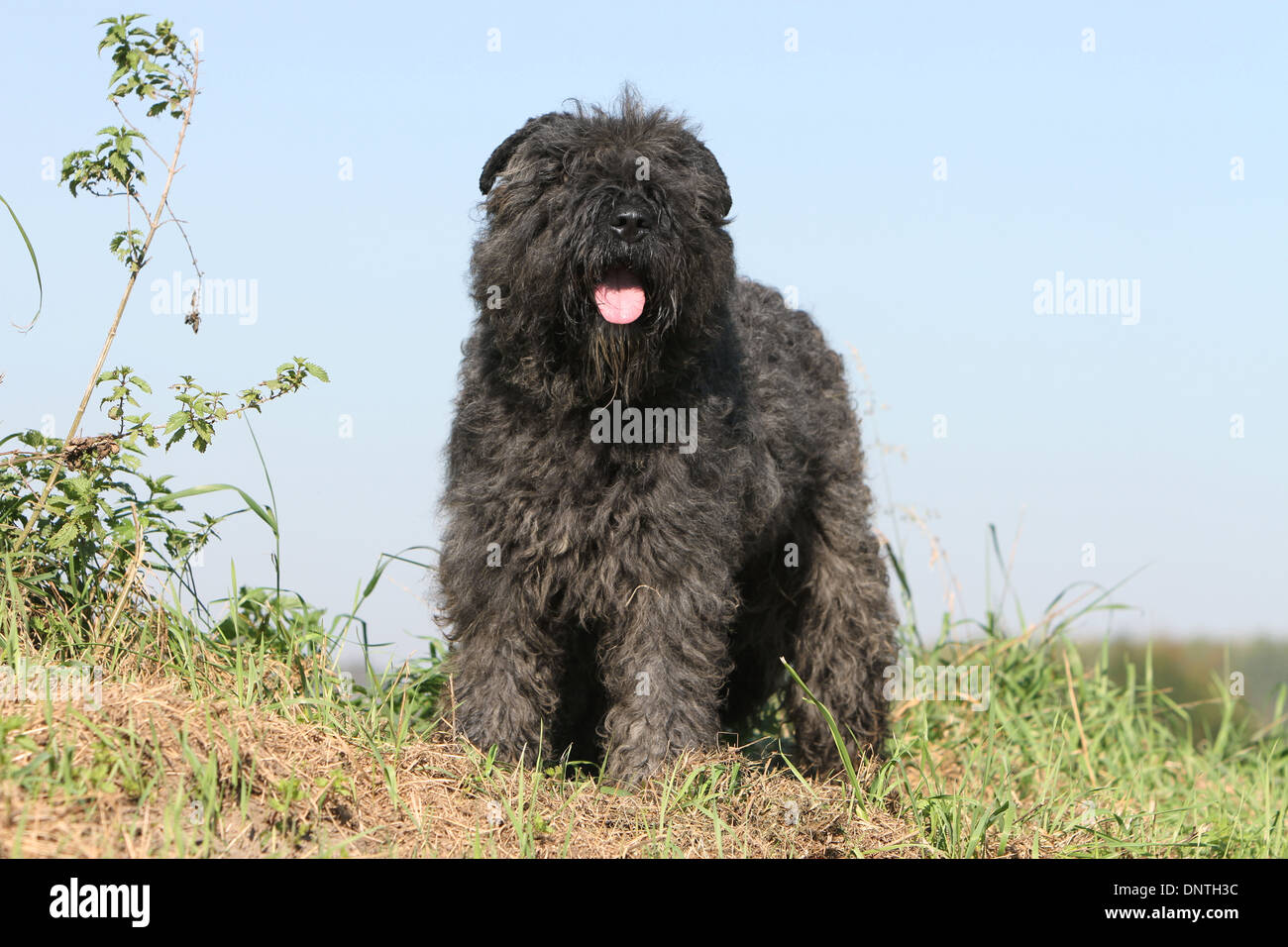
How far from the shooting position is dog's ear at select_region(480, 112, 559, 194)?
17.0 feet

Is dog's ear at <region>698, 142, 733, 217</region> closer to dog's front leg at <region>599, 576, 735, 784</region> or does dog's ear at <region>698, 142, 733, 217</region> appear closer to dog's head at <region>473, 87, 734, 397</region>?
dog's head at <region>473, 87, 734, 397</region>

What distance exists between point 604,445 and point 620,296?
2.23ft

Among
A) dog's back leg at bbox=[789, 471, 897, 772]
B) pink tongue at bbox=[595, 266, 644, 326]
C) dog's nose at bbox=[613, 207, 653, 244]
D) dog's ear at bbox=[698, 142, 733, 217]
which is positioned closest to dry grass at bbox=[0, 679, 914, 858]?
dog's back leg at bbox=[789, 471, 897, 772]

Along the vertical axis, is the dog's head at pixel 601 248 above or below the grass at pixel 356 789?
above

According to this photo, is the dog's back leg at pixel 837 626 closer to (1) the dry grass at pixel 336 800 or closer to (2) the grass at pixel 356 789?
(2) the grass at pixel 356 789

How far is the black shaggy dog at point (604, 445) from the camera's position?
4.86 metres

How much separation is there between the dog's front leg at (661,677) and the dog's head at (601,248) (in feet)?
3.14

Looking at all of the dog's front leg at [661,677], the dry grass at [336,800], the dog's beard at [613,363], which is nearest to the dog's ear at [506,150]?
the dog's beard at [613,363]

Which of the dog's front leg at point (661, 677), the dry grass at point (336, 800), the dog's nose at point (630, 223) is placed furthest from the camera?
the dog's front leg at point (661, 677)

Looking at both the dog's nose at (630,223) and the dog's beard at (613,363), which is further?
the dog's beard at (613,363)

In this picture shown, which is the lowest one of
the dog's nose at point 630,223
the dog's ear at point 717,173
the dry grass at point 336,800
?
the dry grass at point 336,800

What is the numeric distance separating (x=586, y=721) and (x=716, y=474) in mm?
1818
